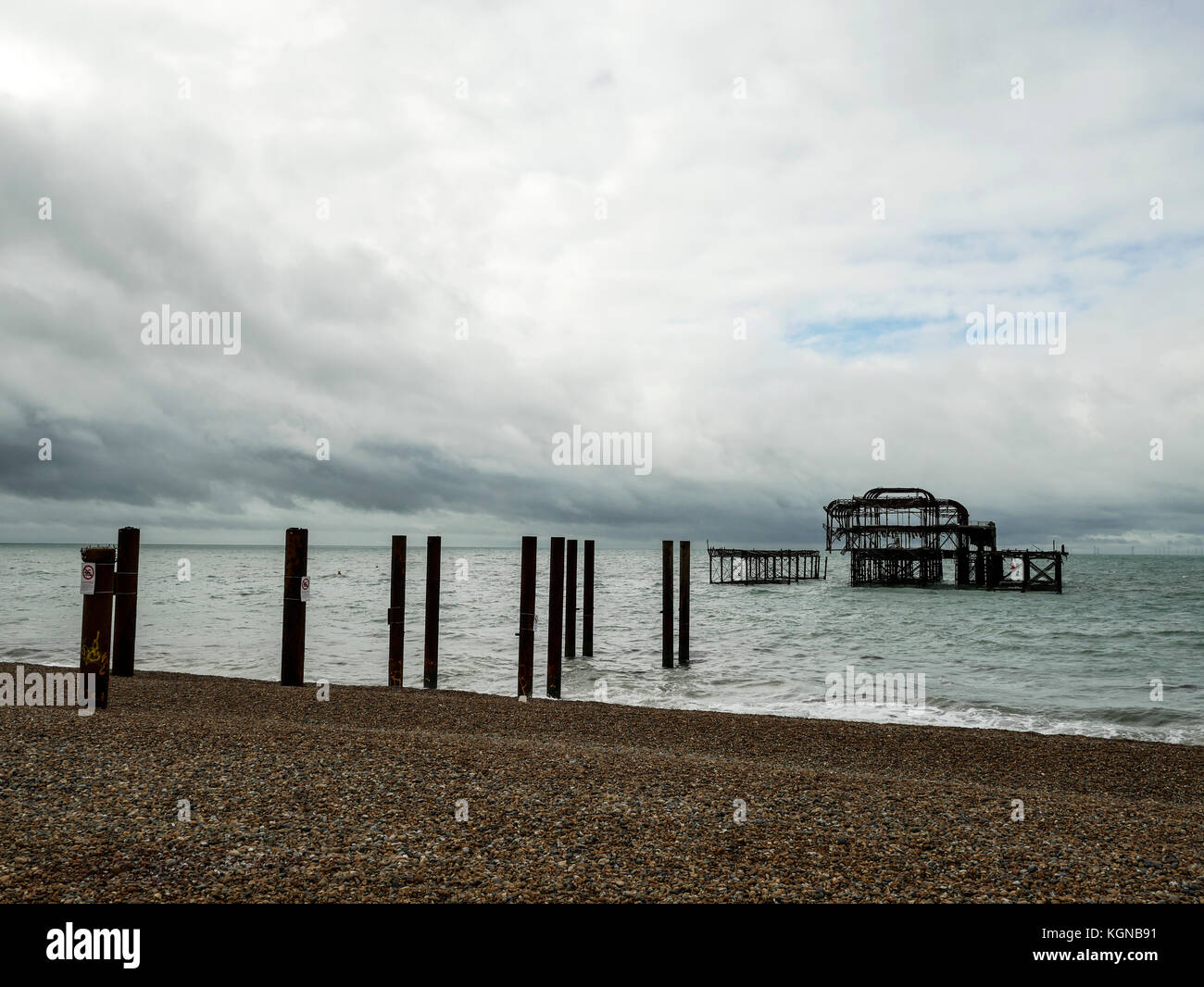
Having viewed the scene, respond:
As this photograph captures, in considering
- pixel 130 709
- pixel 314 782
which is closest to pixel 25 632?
pixel 130 709

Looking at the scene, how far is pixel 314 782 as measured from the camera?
239 inches

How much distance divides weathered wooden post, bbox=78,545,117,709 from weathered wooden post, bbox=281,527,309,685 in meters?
3.03

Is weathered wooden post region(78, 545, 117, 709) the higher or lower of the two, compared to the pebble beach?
higher

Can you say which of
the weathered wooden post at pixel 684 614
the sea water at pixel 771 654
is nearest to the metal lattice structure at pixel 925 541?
the sea water at pixel 771 654

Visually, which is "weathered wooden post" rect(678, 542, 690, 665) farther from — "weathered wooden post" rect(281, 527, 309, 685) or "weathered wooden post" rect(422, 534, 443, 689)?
"weathered wooden post" rect(281, 527, 309, 685)

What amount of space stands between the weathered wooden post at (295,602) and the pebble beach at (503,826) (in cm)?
386

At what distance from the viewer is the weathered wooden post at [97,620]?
9195 mm

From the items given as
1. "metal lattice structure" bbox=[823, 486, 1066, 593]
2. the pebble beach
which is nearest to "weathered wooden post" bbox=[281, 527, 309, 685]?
the pebble beach

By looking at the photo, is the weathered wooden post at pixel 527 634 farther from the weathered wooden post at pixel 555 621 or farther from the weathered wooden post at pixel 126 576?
the weathered wooden post at pixel 126 576

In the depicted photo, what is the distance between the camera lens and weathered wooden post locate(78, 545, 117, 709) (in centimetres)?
920

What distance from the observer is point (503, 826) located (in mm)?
5324

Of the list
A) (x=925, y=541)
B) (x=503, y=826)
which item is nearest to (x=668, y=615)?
(x=503, y=826)

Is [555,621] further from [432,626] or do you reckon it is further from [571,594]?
[571,594]
